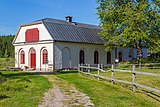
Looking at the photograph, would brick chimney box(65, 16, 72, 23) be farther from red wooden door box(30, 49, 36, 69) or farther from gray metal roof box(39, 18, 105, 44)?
red wooden door box(30, 49, 36, 69)

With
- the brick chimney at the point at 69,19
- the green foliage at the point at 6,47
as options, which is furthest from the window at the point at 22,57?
the green foliage at the point at 6,47

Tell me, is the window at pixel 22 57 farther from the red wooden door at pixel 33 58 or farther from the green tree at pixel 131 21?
the green tree at pixel 131 21

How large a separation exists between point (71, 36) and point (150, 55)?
67.7 feet

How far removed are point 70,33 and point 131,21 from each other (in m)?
8.07

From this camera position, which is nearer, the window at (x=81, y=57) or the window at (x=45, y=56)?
the window at (x=45, y=56)

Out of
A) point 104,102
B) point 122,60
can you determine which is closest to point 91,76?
point 104,102

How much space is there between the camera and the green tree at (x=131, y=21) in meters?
29.1

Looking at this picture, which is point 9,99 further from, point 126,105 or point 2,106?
point 126,105

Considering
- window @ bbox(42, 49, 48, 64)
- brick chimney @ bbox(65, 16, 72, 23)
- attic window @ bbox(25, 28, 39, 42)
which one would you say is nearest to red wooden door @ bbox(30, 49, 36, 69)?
attic window @ bbox(25, 28, 39, 42)

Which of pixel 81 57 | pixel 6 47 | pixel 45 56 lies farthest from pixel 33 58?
pixel 6 47

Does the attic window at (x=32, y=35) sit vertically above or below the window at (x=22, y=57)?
above

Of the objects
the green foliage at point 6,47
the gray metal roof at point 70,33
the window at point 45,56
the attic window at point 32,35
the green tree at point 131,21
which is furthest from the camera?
the green foliage at point 6,47

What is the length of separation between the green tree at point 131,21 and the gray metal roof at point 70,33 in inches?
119

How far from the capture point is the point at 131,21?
1152 inches
